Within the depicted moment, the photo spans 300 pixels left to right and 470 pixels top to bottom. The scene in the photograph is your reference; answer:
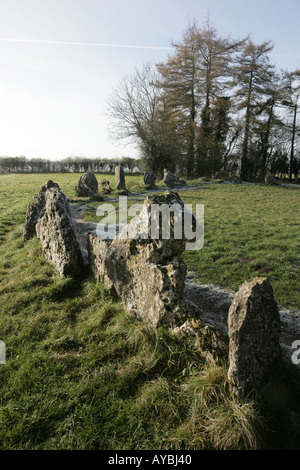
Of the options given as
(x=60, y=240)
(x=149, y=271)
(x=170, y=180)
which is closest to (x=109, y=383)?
(x=149, y=271)

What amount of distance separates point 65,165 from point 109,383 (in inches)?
1758

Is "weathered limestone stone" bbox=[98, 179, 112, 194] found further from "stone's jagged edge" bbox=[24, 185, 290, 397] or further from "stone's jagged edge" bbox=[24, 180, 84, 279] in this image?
"stone's jagged edge" bbox=[24, 185, 290, 397]

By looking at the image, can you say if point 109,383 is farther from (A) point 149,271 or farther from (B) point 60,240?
(B) point 60,240

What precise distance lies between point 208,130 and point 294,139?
10.5m

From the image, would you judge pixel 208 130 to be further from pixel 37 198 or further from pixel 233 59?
pixel 37 198

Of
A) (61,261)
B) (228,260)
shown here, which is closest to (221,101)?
(228,260)

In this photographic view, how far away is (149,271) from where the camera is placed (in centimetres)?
441

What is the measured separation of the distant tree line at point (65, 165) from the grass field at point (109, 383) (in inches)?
1504

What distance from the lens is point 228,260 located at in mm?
7625

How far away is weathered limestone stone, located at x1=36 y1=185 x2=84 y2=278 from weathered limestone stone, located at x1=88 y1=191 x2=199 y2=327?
1.18m

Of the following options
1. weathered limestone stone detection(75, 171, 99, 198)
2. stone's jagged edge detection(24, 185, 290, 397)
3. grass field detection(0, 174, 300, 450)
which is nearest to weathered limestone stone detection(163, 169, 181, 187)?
weathered limestone stone detection(75, 171, 99, 198)

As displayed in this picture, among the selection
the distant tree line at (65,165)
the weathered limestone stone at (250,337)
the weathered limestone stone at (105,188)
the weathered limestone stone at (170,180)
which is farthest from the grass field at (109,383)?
the distant tree line at (65,165)

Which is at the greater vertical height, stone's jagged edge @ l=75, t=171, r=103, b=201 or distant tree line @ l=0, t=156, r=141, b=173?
distant tree line @ l=0, t=156, r=141, b=173

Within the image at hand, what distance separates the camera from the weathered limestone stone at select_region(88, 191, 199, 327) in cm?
411
